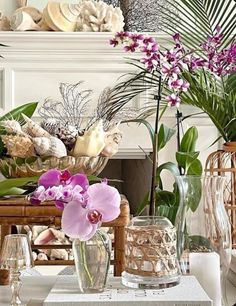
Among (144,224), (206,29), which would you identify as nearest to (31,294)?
(144,224)

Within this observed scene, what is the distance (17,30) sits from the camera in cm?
318

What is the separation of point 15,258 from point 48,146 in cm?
64

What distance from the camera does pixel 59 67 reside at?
10.4 ft

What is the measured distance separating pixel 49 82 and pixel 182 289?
216 centimetres

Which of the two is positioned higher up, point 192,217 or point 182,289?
point 192,217

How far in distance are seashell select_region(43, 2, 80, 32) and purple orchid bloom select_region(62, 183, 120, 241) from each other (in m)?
2.18

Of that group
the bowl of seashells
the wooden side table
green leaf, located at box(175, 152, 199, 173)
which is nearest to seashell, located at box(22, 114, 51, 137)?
the bowl of seashells

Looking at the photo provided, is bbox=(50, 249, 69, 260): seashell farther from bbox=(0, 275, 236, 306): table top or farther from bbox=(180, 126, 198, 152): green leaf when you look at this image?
bbox=(0, 275, 236, 306): table top

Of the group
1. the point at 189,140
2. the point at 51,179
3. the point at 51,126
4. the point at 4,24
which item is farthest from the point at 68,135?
the point at 4,24

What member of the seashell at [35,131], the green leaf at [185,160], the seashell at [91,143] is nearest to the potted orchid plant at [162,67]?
the green leaf at [185,160]

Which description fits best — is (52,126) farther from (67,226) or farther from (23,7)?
(23,7)

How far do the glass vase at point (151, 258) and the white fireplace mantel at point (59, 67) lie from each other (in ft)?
6.53

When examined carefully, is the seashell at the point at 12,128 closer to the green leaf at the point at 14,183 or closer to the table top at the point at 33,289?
the green leaf at the point at 14,183

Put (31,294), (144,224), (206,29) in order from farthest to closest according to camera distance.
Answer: (206,29) < (31,294) < (144,224)
